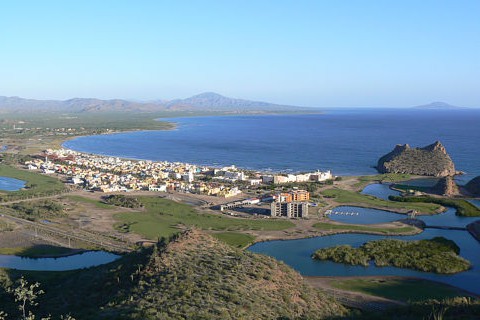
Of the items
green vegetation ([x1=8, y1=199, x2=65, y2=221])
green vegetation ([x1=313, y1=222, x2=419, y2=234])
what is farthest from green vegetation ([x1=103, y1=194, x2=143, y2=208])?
green vegetation ([x1=313, y1=222, x2=419, y2=234])

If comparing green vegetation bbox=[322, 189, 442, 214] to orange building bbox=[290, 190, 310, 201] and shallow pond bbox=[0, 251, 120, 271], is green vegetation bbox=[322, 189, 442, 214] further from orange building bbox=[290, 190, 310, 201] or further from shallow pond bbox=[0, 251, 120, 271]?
shallow pond bbox=[0, 251, 120, 271]

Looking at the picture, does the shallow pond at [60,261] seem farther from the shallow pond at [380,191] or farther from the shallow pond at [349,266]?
the shallow pond at [380,191]

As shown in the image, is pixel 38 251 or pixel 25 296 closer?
pixel 25 296

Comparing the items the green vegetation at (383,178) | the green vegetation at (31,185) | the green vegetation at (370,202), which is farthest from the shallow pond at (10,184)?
the green vegetation at (383,178)

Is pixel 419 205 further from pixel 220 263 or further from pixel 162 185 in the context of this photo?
pixel 220 263

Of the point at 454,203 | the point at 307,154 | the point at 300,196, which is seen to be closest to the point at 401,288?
the point at 300,196

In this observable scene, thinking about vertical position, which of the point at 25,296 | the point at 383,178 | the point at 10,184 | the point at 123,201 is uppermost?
the point at 25,296

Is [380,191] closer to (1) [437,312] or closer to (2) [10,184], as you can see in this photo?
(1) [437,312]
